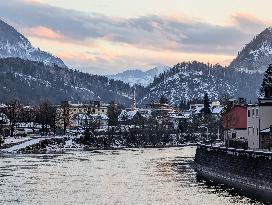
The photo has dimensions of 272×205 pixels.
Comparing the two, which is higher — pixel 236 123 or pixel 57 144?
pixel 236 123

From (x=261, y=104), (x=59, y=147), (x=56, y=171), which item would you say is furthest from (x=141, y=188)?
(x=59, y=147)

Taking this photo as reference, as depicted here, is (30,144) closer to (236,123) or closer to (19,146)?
(19,146)

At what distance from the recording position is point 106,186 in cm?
6050

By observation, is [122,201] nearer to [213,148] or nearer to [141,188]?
[141,188]

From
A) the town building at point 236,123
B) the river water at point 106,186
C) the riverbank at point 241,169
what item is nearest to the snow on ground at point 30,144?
the river water at point 106,186

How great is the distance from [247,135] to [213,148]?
56.3 feet

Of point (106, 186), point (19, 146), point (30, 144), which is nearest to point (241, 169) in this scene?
point (106, 186)

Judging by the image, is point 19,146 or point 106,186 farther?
point 19,146

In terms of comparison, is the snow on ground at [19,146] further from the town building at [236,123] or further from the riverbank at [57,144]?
the town building at [236,123]

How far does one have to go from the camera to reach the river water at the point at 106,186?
2004 inches

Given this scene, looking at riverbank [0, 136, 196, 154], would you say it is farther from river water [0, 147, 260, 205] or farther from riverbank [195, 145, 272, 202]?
riverbank [195, 145, 272, 202]

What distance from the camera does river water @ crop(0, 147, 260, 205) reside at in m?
50.9

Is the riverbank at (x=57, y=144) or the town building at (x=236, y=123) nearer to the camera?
the town building at (x=236, y=123)

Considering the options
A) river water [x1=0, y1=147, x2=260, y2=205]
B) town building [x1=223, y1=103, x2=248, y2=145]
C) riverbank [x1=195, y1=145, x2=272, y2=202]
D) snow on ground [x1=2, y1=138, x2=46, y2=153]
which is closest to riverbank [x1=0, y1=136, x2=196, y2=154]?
snow on ground [x1=2, y1=138, x2=46, y2=153]
